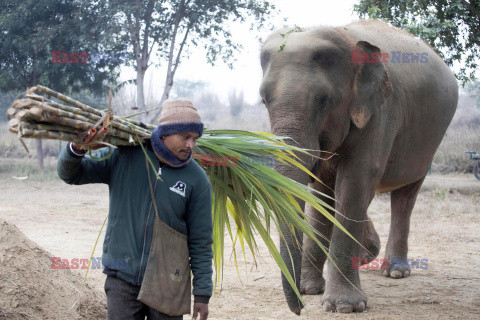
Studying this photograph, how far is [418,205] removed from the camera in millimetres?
12547

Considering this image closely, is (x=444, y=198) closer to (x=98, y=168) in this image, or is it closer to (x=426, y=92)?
(x=426, y=92)

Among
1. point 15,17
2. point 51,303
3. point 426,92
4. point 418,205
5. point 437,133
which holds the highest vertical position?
point 15,17

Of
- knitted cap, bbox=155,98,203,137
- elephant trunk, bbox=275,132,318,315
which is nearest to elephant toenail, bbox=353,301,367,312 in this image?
elephant trunk, bbox=275,132,318,315

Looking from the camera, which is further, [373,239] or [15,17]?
[15,17]

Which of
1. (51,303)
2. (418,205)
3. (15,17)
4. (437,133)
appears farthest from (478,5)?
(15,17)

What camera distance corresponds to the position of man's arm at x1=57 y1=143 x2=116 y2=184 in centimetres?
277

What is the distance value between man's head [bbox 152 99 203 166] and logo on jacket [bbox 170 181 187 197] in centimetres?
11

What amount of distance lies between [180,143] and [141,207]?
0.39 metres

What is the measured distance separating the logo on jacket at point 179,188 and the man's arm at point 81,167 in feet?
1.30

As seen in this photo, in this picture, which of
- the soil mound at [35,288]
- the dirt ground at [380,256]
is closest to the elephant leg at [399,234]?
the dirt ground at [380,256]

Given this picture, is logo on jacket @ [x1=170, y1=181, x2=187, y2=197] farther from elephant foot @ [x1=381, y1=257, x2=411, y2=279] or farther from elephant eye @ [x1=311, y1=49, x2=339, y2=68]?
elephant foot @ [x1=381, y1=257, x2=411, y2=279]

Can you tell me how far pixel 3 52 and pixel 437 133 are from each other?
16.3 m

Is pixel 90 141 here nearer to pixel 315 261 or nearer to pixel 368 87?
pixel 368 87

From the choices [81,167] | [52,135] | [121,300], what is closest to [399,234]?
[121,300]
